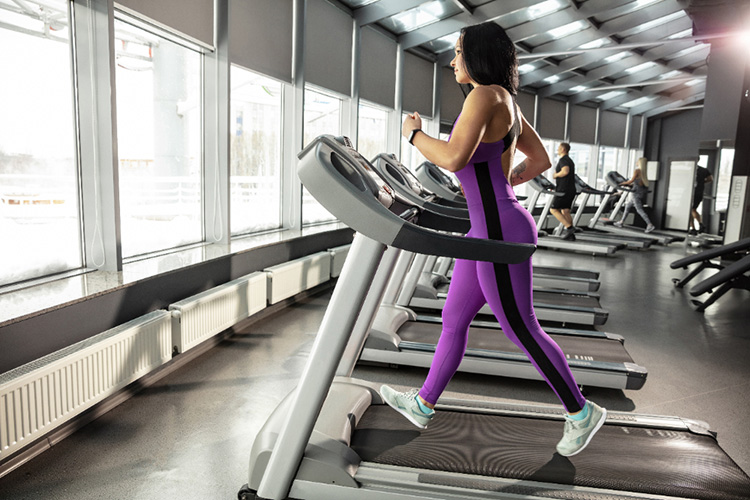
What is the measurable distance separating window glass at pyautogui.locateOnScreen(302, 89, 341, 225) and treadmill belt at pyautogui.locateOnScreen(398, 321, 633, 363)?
2258mm

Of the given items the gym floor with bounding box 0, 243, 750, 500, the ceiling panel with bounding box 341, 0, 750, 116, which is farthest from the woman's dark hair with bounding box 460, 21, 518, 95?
the ceiling panel with bounding box 341, 0, 750, 116

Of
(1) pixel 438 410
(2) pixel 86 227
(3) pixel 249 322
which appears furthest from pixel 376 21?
(1) pixel 438 410

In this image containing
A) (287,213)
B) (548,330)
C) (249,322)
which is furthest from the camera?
(287,213)

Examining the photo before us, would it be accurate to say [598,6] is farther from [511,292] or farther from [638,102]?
[638,102]

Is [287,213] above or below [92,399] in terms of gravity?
above

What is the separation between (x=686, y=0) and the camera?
726cm

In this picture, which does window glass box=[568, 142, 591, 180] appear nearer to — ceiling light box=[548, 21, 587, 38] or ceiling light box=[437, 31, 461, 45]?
ceiling light box=[548, 21, 587, 38]

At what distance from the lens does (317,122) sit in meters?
5.77

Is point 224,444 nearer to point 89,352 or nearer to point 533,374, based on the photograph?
point 89,352

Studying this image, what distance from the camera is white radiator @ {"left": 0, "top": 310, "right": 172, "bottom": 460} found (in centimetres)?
192

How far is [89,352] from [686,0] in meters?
8.13

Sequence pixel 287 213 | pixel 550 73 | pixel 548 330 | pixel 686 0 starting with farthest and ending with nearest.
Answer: pixel 550 73 → pixel 686 0 → pixel 287 213 → pixel 548 330

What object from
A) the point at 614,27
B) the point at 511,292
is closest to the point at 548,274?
the point at 511,292

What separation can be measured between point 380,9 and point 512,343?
417 cm
